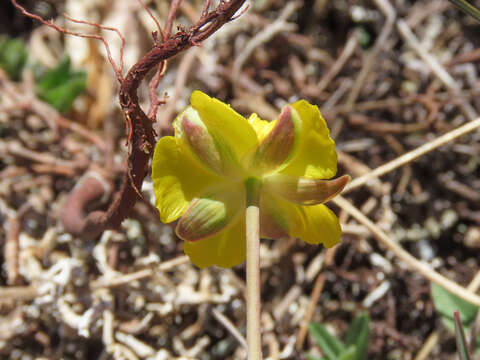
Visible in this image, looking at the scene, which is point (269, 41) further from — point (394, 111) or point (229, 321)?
point (229, 321)

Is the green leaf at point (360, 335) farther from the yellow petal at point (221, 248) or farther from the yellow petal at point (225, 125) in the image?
the yellow petal at point (225, 125)

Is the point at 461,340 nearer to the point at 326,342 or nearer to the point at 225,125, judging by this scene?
the point at 326,342

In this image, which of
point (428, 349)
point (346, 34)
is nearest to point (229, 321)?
point (428, 349)

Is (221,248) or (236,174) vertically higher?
(236,174)

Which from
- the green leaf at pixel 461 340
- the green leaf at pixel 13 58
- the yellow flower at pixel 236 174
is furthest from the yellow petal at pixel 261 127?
the green leaf at pixel 13 58

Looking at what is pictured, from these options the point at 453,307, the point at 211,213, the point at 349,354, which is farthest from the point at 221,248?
the point at 453,307

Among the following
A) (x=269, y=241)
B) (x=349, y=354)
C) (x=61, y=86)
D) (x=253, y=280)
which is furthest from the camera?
(x=61, y=86)

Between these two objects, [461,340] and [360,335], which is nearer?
[461,340]
